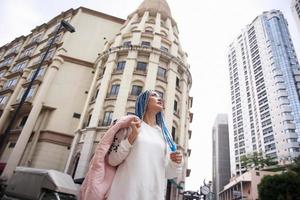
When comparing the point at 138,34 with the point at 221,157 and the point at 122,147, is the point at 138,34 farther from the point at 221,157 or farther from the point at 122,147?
the point at 221,157

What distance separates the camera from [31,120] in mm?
17844

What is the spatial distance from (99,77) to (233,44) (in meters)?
92.4

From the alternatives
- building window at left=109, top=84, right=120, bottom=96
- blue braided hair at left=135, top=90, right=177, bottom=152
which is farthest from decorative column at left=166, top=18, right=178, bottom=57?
blue braided hair at left=135, top=90, right=177, bottom=152

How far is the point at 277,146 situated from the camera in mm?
56469

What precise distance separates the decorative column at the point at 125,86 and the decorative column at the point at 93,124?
1565mm

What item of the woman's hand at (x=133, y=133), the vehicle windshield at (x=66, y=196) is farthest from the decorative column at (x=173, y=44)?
the woman's hand at (x=133, y=133)

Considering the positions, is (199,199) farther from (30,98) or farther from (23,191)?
(30,98)

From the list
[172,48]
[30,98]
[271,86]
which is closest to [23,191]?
[30,98]

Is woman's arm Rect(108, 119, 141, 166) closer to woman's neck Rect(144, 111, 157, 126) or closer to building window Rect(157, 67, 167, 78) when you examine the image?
woman's neck Rect(144, 111, 157, 126)

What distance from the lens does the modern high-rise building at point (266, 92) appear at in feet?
188

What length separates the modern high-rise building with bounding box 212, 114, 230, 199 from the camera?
82562 mm

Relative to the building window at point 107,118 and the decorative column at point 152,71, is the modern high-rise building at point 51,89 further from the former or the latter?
the decorative column at point 152,71

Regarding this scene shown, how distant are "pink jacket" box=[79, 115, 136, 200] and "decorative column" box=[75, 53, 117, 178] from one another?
1389 centimetres

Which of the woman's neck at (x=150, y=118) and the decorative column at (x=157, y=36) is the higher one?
the decorative column at (x=157, y=36)
